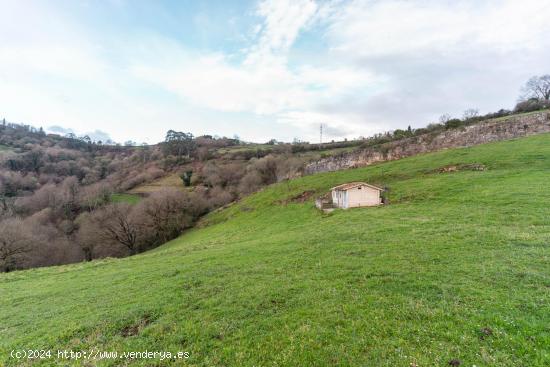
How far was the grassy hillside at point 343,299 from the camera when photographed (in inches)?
207

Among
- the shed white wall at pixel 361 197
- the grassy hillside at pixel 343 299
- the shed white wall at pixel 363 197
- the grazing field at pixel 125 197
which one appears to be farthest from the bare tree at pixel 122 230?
the shed white wall at pixel 363 197

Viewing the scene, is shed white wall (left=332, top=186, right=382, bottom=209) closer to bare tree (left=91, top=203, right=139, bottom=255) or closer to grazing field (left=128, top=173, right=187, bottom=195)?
bare tree (left=91, top=203, right=139, bottom=255)

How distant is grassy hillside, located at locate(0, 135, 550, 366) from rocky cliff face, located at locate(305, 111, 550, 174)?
17.7m

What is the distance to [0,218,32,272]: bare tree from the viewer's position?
103 feet

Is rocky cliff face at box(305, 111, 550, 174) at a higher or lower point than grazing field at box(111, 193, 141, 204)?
higher

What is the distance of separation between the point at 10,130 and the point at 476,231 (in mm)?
177130

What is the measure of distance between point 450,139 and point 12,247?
189ft

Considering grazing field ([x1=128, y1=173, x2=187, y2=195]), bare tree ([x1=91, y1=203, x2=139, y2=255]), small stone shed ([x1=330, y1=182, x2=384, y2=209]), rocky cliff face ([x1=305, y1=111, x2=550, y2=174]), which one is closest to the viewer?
small stone shed ([x1=330, y1=182, x2=384, y2=209])


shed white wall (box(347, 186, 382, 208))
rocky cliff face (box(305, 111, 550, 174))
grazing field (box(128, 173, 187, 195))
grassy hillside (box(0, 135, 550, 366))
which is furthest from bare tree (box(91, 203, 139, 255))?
shed white wall (box(347, 186, 382, 208))

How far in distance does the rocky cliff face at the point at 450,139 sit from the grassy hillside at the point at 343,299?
1773 centimetres

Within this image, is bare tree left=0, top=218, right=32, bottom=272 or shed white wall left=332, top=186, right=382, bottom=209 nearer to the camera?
shed white wall left=332, top=186, right=382, bottom=209

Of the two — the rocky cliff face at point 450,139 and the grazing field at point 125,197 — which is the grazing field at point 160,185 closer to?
the grazing field at point 125,197

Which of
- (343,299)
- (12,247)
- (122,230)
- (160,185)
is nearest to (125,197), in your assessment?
(160,185)

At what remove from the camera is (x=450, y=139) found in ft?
111
